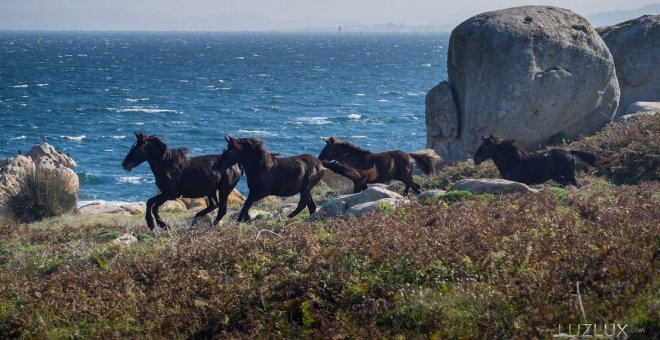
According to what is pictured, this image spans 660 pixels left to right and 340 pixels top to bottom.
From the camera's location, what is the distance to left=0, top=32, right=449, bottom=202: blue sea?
2039 inches

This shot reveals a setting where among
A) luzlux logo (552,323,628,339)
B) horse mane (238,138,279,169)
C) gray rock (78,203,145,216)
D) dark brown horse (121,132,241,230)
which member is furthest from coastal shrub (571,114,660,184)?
gray rock (78,203,145,216)

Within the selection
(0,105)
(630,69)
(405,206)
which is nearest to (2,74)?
(0,105)

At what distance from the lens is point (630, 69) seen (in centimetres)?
2753

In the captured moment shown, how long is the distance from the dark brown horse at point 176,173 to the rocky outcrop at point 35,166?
600 cm

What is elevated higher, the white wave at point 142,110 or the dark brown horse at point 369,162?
the dark brown horse at point 369,162

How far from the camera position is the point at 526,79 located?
23391mm

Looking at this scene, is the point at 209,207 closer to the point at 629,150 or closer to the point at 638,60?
the point at 629,150

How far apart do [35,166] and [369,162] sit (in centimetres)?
1078

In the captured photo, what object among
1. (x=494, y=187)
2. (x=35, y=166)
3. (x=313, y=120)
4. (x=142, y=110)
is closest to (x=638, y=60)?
(x=494, y=187)

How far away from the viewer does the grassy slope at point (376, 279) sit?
8.15 meters

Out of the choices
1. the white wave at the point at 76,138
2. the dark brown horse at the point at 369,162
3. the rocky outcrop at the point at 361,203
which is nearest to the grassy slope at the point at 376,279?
the rocky outcrop at the point at 361,203

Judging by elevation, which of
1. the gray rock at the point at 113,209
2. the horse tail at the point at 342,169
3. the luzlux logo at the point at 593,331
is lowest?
the gray rock at the point at 113,209

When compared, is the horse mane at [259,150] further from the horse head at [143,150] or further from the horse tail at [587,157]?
the horse tail at [587,157]

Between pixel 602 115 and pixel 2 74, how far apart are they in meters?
95.1
